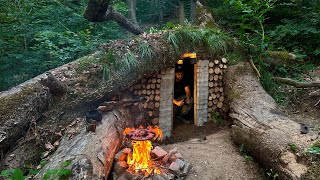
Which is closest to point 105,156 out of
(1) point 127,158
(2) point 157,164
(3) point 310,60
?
(1) point 127,158

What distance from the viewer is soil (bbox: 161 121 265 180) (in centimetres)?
450

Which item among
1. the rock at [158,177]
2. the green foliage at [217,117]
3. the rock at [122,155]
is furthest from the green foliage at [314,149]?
the green foliage at [217,117]

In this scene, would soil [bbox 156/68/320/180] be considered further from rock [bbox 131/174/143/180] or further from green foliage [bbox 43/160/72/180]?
green foliage [bbox 43/160/72/180]

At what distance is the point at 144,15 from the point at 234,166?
1137 centimetres

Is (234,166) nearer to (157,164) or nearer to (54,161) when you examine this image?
(157,164)

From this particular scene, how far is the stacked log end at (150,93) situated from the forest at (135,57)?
0.11 m

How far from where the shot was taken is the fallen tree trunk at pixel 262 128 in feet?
12.7

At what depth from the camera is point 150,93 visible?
20.6ft

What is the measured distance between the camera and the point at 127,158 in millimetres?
4402

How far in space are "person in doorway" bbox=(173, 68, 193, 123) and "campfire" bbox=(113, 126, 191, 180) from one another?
8.58 ft

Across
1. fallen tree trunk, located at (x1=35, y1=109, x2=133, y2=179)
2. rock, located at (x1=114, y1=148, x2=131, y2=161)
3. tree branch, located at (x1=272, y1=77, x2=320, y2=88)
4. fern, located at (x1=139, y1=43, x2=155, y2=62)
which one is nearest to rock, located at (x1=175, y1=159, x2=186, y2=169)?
rock, located at (x1=114, y1=148, x2=131, y2=161)

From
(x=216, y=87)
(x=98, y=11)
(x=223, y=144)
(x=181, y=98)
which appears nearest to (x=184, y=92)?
(x=181, y=98)

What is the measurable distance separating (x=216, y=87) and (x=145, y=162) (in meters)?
3.21

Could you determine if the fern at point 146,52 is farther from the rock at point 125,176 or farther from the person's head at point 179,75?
the rock at point 125,176
